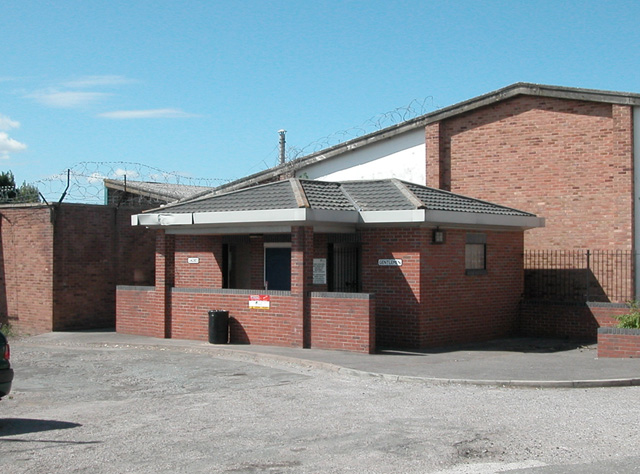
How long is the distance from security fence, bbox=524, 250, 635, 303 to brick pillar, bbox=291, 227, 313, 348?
7.15m

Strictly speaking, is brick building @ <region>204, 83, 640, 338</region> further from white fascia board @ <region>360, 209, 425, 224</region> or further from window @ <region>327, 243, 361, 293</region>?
white fascia board @ <region>360, 209, 425, 224</region>

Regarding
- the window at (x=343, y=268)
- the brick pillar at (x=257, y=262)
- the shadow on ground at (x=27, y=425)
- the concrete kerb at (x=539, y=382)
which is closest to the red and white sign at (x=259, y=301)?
the window at (x=343, y=268)

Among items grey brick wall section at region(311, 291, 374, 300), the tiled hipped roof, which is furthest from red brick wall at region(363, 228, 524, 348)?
grey brick wall section at region(311, 291, 374, 300)

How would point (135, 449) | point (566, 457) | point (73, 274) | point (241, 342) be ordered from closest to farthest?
point (566, 457), point (135, 449), point (241, 342), point (73, 274)

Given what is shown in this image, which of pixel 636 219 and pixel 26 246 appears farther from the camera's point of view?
pixel 26 246

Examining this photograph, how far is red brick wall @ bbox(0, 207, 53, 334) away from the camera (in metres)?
22.2

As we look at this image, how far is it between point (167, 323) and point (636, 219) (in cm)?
1218

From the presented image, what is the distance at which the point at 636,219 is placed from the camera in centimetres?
1969

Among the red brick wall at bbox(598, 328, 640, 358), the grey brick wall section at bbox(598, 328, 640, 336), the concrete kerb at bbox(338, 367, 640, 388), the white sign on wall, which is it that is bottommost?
the concrete kerb at bbox(338, 367, 640, 388)

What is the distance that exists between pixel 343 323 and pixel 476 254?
14.8ft

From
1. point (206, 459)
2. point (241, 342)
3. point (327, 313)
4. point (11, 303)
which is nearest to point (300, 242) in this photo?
point (327, 313)

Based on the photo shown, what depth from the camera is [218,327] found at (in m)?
18.1

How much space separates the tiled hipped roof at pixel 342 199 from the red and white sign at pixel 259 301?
6.64 feet

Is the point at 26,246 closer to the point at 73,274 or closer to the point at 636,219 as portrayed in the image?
the point at 73,274
